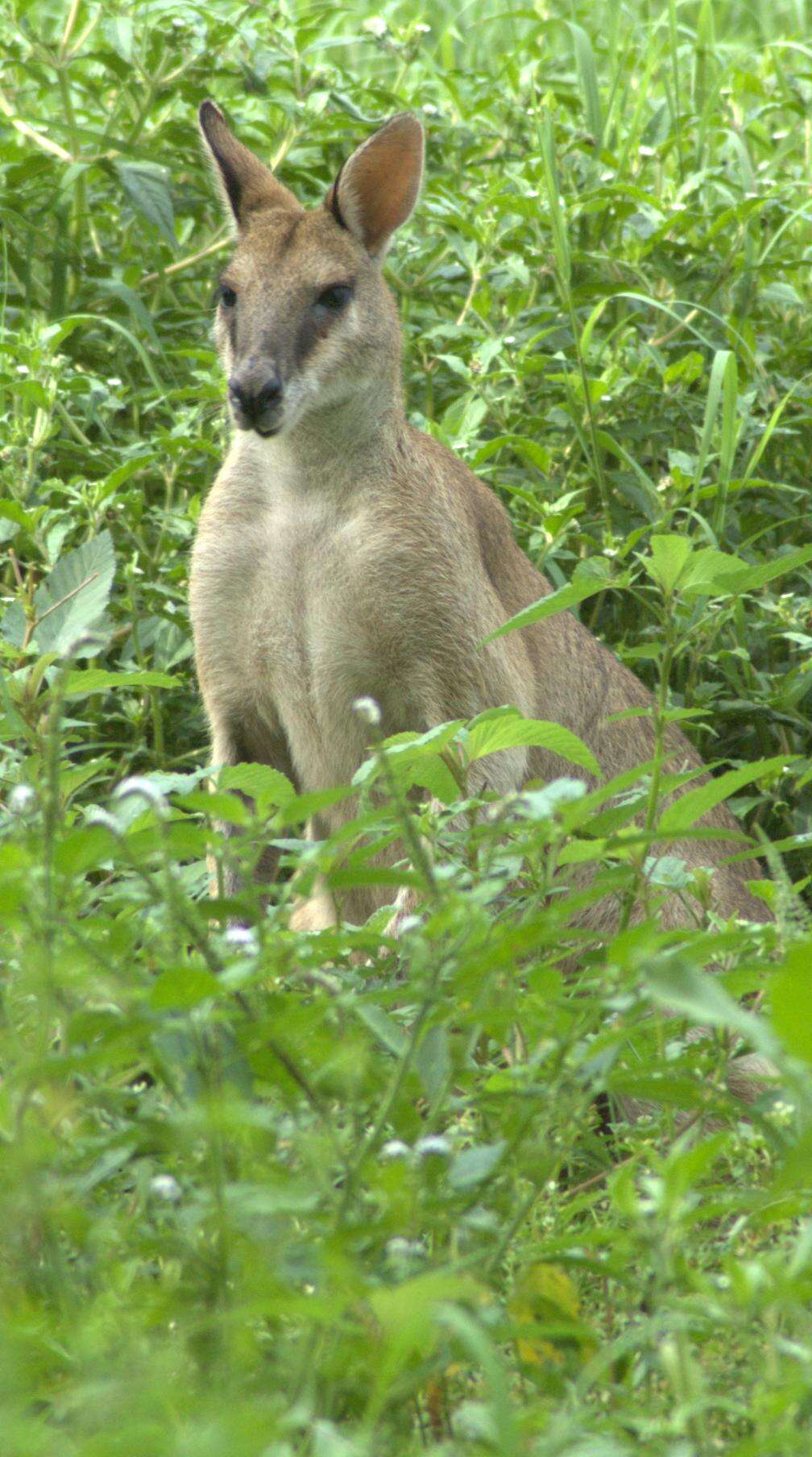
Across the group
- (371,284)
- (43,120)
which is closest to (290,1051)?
(371,284)

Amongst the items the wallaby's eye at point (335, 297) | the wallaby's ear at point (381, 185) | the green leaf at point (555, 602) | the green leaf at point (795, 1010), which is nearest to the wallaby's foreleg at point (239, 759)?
the wallaby's eye at point (335, 297)

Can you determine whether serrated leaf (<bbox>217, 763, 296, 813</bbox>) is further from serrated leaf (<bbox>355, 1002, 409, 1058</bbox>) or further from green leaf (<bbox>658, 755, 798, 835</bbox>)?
green leaf (<bbox>658, 755, 798, 835</bbox>)

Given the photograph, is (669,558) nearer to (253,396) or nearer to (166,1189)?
(166,1189)

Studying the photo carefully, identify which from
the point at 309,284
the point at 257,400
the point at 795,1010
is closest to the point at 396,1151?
the point at 795,1010

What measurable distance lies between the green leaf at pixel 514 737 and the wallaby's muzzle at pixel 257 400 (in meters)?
1.36

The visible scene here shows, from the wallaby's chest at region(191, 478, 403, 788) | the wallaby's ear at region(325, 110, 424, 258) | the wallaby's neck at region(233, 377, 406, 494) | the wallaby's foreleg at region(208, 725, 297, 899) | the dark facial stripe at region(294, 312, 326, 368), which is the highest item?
the wallaby's ear at region(325, 110, 424, 258)

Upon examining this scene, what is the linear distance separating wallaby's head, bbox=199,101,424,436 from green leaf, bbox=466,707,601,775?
140cm

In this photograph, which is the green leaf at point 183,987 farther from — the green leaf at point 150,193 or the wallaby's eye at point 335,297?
the green leaf at point 150,193

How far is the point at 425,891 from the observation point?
2.02 meters

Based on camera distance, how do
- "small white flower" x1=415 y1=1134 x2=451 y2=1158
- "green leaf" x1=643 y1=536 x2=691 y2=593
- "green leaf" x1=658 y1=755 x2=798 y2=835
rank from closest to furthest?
1. "small white flower" x1=415 y1=1134 x2=451 y2=1158
2. "green leaf" x1=658 y1=755 x2=798 y2=835
3. "green leaf" x1=643 y1=536 x2=691 y2=593

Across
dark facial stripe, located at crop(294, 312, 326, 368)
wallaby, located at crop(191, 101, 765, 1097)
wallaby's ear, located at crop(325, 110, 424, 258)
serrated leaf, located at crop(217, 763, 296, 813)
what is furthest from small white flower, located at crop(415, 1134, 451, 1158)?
wallaby's ear, located at crop(325, 110, 424, 258)

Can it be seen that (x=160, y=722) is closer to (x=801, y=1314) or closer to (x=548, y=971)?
(x=548, y=971)

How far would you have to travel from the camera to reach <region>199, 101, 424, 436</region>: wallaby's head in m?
3.82

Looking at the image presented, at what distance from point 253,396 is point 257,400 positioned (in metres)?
0.01
